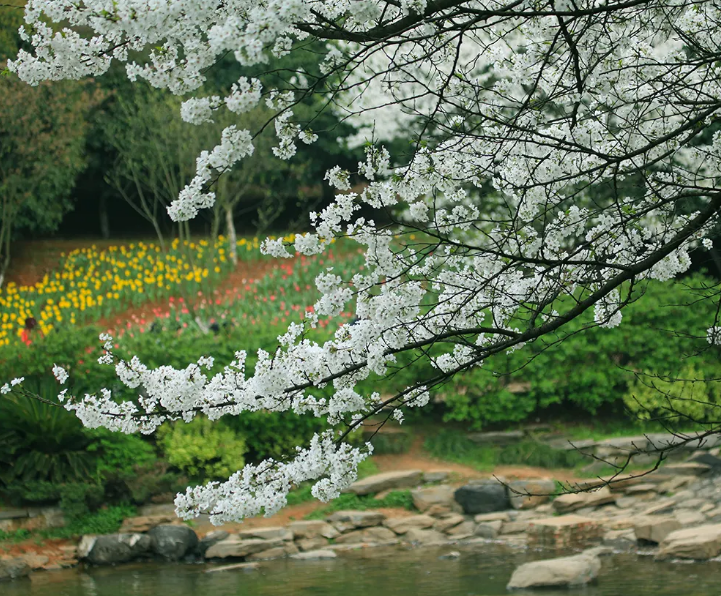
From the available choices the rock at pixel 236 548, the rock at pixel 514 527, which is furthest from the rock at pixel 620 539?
the rock at pixel 236 548

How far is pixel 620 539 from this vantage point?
9969 mm

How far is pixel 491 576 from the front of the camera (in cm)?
891

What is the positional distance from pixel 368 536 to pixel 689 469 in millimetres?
4201

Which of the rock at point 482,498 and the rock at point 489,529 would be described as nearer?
the rock at point 489,529

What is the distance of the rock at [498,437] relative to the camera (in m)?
13.2

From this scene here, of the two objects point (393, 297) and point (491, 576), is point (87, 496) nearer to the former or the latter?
point (491, 576)

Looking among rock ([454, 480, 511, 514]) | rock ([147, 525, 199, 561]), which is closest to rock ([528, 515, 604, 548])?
rock ([454, 480, 511, 514])

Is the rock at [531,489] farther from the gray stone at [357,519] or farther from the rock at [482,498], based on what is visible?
the gray stone at [357,519]

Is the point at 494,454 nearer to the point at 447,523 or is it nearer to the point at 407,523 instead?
the point at 447,523

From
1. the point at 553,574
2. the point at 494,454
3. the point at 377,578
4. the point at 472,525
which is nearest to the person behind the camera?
the point at 553,574

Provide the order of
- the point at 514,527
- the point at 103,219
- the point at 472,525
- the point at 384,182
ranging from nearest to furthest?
the point at 384,182, the point at 514,527, the point at 472,525, the point at 103,219

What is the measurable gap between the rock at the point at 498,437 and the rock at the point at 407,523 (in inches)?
93.4

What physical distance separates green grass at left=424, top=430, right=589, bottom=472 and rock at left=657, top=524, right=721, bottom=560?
9.79 ft

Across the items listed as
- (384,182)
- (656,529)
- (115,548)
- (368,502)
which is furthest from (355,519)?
(384,182)
